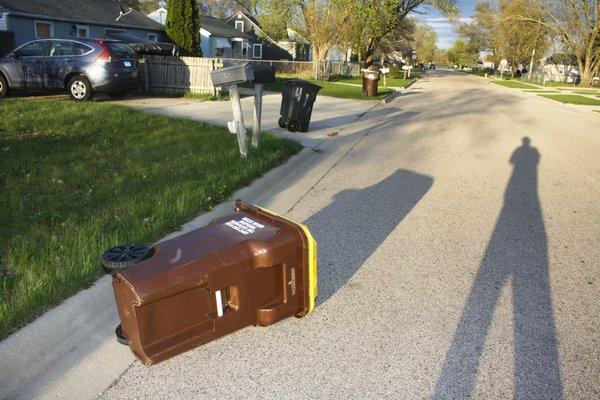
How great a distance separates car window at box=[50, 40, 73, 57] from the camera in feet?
41.7

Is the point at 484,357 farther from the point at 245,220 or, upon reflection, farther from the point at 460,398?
the point at 245,220

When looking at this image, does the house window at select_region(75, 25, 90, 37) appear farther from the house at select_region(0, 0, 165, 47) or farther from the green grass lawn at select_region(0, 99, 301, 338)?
the green grass lawn at select_region(0, 99, 301, 338)

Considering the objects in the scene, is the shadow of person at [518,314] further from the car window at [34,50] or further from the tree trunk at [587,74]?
the tree trunk at [587,74]

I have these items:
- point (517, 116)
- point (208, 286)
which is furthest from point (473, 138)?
point (208, 286)

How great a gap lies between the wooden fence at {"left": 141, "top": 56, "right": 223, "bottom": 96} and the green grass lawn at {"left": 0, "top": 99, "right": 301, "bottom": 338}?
630cm

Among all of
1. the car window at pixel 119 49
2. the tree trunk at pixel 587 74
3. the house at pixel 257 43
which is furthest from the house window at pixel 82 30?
the tree trunk at pixel 587 74

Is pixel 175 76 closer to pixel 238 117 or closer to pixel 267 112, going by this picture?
pixel 267 112

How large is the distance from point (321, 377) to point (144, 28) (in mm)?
33781

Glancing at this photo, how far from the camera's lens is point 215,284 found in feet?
8.73

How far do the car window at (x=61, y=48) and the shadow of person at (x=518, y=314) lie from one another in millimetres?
11728

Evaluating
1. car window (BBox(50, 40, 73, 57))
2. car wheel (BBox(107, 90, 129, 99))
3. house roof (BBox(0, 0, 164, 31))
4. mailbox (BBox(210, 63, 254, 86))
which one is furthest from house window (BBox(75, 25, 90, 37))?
mailbox (BBox(210, 63, 254, 86))

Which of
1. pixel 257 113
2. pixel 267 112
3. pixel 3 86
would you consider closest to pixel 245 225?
pixel 257 113

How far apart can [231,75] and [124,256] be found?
419cm

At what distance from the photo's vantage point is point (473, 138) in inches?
441
